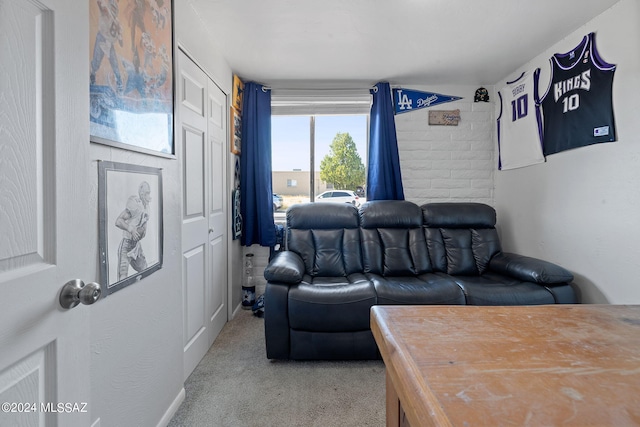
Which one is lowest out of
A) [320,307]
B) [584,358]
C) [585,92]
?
[320,307]

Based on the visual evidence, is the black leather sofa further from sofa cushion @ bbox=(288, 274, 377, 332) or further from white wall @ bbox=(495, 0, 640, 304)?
white wall @ bbox=(495, 0, 640, 304)

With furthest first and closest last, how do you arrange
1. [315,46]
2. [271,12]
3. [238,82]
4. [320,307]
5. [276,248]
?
[276,248], [238,82], [315,46], [320,307], [271,12]

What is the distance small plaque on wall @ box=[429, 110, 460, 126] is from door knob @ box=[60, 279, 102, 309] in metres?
3.07

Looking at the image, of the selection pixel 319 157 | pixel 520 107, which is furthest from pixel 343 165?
pixel 520 107

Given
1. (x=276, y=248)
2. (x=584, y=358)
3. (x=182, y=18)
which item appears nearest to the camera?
(x=584, y=358)

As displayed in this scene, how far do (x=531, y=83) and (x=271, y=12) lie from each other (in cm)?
225

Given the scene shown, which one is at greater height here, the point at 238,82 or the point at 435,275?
the point at 238,82

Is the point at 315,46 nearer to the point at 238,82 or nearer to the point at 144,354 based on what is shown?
the point at 238,82

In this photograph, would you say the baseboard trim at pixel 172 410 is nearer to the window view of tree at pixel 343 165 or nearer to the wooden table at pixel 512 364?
the wooden table at pixel 512 364

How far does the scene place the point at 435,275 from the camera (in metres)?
2.36

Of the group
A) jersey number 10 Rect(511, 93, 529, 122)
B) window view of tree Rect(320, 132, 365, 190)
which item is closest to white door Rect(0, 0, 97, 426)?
window view of tree Rect(320, 132, 365, 190)

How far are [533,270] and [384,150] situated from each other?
161cm

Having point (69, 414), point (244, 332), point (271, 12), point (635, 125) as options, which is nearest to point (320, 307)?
point (244, 332)

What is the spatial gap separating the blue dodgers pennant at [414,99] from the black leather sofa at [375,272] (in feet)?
3.47
